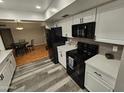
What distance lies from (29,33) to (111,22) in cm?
730

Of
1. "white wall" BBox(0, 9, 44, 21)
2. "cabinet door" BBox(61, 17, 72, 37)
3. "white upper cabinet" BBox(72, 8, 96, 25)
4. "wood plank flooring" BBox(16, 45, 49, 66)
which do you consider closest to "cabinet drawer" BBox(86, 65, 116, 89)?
"white upper cabinet" BBox(72, 8, 96, 25)

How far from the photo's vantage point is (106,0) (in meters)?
1.14

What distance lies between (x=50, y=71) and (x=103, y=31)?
7.07ft

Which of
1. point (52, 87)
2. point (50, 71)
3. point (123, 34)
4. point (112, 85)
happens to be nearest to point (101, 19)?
point (123, 34)

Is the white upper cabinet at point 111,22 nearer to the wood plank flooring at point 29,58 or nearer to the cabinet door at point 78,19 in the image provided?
the cabinet door at point 78,19

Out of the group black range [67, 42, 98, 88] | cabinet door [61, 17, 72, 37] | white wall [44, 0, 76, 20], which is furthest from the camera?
cabinet door [61, 17, 72, 37]

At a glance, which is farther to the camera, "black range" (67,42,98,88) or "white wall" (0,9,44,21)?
"white wall" (0,9,44,21)

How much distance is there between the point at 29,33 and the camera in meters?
7.01

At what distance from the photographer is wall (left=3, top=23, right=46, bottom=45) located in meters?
6.21

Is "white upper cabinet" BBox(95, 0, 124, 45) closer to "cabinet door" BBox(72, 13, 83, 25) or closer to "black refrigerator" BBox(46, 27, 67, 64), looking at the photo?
"cabinet door" BBox(72, 13, 83, 25)

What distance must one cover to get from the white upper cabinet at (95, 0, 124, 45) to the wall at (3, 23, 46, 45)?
618 centimetres

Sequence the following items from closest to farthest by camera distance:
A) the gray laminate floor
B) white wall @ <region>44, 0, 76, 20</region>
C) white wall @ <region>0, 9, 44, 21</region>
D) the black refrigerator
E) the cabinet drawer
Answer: the cabinet drawer → white wall @ <region>44, 0, 76, 20</region> → the gray laminate floor → white wall @ <region>0, 9, 44, 21</region> → the black refrigerator

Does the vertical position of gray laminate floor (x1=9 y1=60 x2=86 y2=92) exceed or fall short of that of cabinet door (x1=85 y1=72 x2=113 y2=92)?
it falls short

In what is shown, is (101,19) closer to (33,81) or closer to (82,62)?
(82,62)
